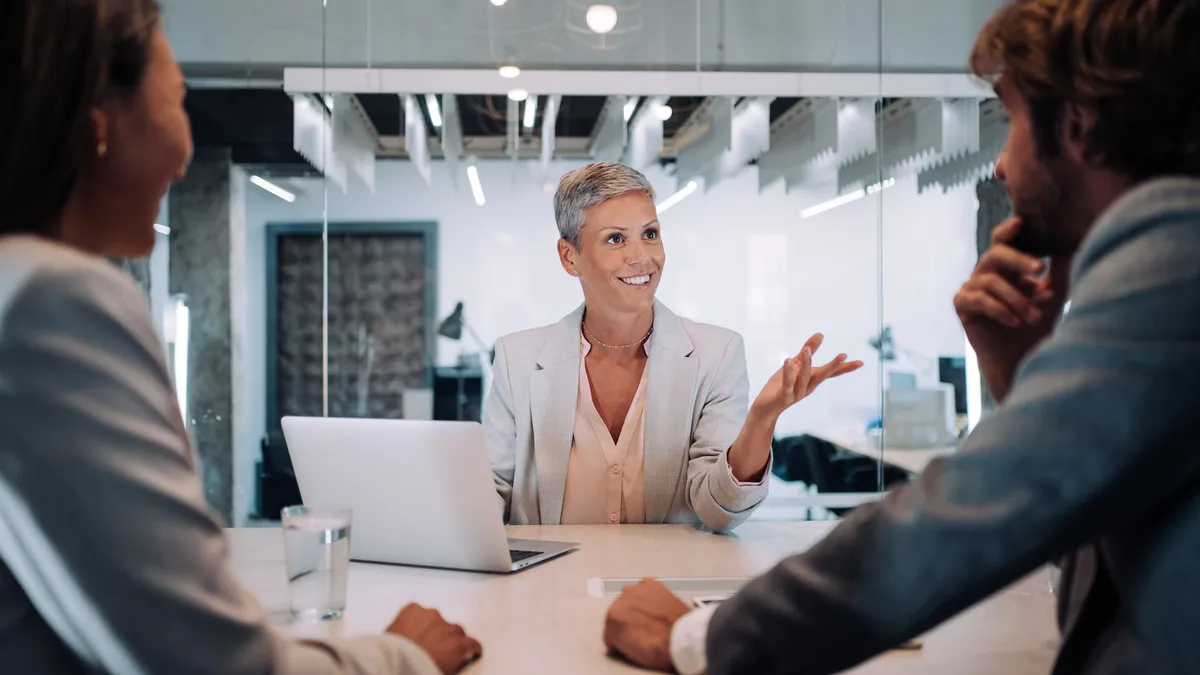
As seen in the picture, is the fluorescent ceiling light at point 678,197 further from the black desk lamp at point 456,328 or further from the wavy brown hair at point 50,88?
the wavy brown hair at point 50,88

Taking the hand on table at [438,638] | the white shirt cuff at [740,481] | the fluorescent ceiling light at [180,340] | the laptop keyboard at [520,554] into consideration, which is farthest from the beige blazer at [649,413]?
the fluorescent ceiling light at [180,340]

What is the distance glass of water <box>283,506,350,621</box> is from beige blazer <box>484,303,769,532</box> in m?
1.06

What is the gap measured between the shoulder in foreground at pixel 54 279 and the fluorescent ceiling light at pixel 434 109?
13.5ft

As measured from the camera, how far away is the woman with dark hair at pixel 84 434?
2.37ft

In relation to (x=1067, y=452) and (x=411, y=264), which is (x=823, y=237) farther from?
(x=1067, y=452)

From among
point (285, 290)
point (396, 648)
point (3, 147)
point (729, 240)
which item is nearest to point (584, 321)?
point (396, 648)

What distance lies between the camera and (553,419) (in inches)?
96.6

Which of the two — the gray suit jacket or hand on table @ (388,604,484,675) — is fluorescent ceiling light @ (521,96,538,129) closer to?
hand on table @ (388,604,484,675)

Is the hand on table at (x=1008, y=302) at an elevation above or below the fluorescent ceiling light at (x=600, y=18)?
below

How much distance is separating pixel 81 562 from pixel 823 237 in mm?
4499

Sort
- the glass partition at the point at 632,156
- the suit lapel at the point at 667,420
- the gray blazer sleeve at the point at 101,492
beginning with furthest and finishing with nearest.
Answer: the glass partition at the point at 632,156
the suit lapel at the point at 667,420
the gray blazer sleeve at the point at 101,492

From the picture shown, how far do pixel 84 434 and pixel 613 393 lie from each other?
75.6 inches

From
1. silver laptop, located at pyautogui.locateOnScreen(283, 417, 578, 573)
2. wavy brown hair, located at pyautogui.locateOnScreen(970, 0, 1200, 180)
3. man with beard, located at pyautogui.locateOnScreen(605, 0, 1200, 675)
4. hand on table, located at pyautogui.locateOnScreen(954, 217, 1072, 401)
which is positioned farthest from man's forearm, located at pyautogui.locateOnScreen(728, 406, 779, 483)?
wavy brown hair, located at pyautogui.locateOnScreen(970, 0, 1200, 180)

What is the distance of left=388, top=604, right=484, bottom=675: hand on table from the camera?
114 centimetres
